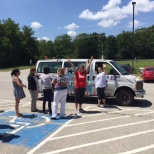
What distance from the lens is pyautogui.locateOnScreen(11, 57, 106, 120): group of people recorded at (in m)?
8.44

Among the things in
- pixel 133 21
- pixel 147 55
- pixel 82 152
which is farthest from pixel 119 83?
pixel 147 55

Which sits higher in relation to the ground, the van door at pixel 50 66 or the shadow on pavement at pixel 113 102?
the van door at pixel 50 66

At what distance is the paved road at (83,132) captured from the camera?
585 cm

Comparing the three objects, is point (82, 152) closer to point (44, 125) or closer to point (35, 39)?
point (44, 125)

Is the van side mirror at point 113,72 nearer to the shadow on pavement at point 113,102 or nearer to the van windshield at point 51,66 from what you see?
the shadow on pavement at point 113,102

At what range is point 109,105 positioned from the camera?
36.2 feet

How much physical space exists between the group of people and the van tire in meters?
0.85

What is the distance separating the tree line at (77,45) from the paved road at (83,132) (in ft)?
209

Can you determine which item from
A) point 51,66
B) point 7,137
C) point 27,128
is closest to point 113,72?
point 51,66

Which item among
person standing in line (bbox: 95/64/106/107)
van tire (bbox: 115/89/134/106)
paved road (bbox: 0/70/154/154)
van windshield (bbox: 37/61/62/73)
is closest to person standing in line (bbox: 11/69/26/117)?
paved road (bbox: 0/70/154/154)

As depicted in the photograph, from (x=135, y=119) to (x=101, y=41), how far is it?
123 metres

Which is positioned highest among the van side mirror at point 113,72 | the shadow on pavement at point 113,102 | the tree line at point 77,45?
the tree line at point 77,45

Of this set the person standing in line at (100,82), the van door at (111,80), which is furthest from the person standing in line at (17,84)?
the van door at (111,80)

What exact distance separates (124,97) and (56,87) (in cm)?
368
